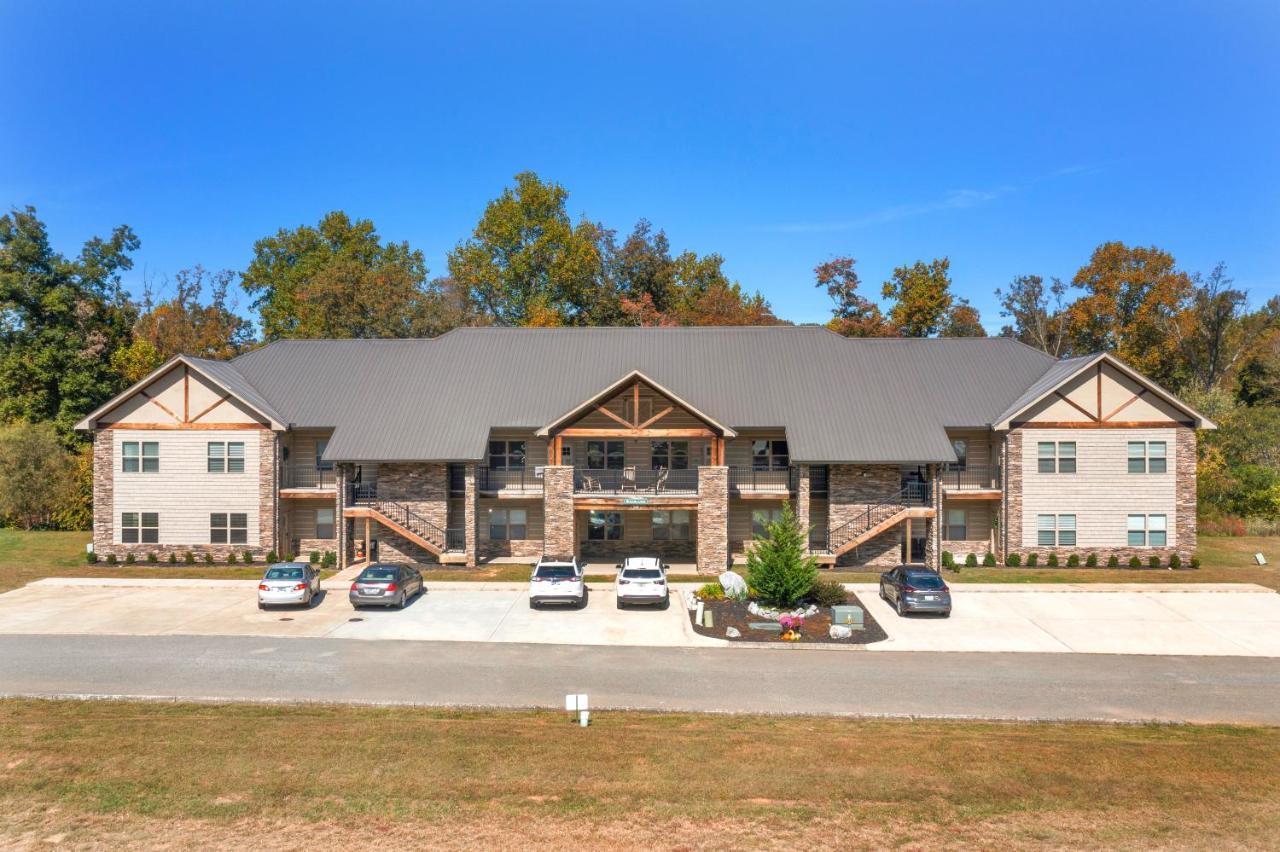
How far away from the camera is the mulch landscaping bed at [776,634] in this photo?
23.2 m

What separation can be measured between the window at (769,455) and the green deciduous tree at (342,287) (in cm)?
3272

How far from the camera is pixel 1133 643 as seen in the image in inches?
920

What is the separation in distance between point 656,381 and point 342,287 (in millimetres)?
31822

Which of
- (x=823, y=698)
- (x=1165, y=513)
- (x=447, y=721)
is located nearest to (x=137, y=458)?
(x=447, y=721)

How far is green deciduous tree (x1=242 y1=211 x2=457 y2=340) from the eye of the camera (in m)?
58.6

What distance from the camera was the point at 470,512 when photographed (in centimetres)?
3406

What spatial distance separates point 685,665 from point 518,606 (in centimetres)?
855

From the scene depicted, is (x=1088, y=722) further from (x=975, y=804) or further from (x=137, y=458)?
(x=137, y=458)

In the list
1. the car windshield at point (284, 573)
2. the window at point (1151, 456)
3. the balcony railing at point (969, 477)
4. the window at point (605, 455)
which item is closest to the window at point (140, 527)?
the car windshield at point (284, 573)

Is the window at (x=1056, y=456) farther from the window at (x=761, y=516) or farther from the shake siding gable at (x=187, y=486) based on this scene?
the shake siding gable at (x=187, y=486)

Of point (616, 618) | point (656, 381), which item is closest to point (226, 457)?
point (656, 381)

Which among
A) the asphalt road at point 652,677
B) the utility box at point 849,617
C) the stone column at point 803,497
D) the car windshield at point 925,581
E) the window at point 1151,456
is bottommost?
the asphalt road at point 652,677

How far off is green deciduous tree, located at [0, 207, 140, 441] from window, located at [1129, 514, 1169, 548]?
5614cm

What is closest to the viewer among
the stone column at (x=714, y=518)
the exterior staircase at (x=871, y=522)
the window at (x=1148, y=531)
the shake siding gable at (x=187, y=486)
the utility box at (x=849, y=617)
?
the utility box at (x=849, y=617)
